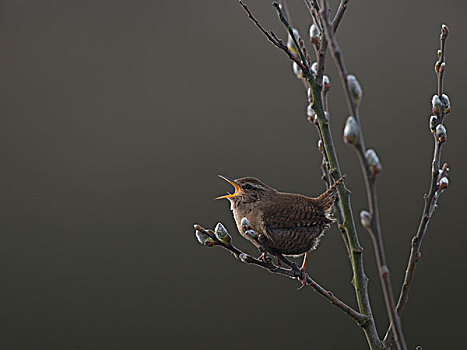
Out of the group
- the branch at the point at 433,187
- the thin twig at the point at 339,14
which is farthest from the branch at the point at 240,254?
the thin twig at the point at 339,14

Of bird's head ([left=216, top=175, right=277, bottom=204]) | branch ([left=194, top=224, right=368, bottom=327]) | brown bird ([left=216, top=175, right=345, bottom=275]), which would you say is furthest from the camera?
bird's head ([left=216, top=175, right=277, bottom=204])

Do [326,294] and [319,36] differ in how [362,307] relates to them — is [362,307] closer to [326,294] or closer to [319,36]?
[326,294]

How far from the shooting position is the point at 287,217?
35.1 inches

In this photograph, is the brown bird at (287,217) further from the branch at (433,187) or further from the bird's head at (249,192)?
the branch at (433,187)

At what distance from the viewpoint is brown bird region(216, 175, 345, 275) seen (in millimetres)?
868

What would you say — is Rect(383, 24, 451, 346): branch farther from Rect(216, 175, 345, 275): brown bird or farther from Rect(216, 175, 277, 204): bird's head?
Rect(216, 175, 277, 204): bird's head

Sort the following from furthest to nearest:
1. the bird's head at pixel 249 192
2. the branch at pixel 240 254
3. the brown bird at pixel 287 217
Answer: the bird's head at pixel 249 192 < the brown bird at pixel 287 217 < the branch at pixel 240 254

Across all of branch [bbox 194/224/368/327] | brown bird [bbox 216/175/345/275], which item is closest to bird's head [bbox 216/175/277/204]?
brown bird [bbox 216/175/345/275]

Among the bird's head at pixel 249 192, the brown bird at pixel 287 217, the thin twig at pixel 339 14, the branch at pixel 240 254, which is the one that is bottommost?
the branch at pixel 240 254

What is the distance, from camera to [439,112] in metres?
0.70

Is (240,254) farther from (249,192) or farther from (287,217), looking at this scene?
(249,192)

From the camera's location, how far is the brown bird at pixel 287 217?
87 centimetres

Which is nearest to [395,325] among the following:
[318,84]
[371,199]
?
[371,199]

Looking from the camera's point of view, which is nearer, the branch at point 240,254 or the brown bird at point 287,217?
the branch at point 240,254
